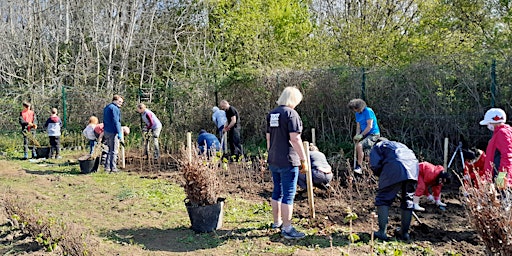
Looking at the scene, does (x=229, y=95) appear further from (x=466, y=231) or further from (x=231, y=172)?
(x=466, y=231)

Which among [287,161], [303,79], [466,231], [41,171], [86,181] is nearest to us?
[287,161]

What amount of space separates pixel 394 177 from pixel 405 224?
563 mm

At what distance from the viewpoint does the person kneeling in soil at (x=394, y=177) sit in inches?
185

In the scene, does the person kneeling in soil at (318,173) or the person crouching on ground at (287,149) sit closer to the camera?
the person crouching on ground at (287,149)

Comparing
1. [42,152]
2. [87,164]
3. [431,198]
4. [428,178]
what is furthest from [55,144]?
[428,178]

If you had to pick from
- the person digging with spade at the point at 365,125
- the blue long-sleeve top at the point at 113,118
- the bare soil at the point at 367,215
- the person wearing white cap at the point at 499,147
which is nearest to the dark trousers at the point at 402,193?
the bare soil at the point at 367,215

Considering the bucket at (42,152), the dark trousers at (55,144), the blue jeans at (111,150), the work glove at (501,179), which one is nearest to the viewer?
the work glove at (501,179)

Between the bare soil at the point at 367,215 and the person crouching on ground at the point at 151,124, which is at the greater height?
the person crouching on ground at the point at 151,124

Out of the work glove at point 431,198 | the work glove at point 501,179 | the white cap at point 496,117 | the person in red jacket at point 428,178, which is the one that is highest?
the white cap at point 496,117

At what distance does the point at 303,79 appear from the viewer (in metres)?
11.7

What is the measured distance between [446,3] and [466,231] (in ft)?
34.0

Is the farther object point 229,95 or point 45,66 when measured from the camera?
point 45,66

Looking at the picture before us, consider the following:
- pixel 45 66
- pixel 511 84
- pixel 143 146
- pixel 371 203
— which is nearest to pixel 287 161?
pixel 371 203

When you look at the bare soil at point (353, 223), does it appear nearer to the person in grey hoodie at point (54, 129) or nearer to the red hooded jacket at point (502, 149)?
the red hooded jacket at point (502, 149)
